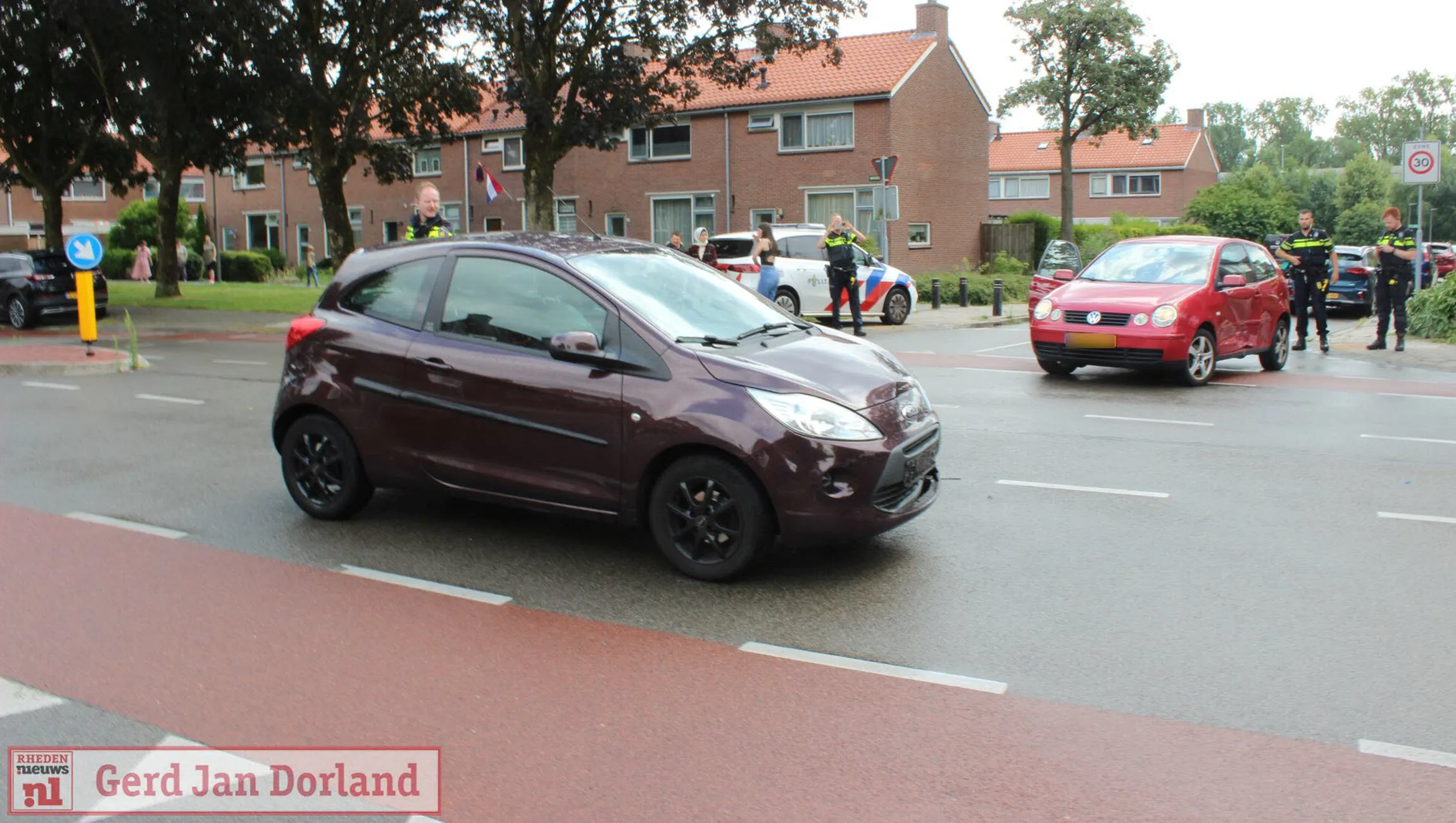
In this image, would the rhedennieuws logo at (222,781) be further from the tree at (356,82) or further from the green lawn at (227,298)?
the green lawn at (227,298)

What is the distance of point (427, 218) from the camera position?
11664mm

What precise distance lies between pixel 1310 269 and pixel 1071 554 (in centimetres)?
1262

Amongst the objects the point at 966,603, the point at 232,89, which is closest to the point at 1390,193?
the point at 232,89

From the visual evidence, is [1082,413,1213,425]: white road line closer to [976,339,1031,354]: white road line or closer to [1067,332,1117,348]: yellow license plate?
[1067,332,1117,348]: yellow license plate

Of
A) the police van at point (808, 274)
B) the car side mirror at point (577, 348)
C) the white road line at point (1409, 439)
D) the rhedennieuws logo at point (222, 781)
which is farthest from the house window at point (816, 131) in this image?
the rhedennieuws logo at point (222, 781)

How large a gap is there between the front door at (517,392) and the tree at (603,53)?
18568 mm

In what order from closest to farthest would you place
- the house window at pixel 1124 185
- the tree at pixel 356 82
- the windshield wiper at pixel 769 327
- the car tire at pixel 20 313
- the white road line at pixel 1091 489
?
the windshield wiper at pixel 769 327
the white road line at pixel 1091 489
the car tire at pixel 20 313
the tree at pixel 356 82
the house window at pixel 1124 185

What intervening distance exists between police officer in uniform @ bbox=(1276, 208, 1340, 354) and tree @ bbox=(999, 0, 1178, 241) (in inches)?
1064

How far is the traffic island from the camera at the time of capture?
15.4 m

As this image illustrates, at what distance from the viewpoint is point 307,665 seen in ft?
15.6

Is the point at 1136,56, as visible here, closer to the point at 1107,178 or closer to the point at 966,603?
the point at 1107,178

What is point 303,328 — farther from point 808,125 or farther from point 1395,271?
point 808,125

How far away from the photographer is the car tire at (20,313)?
80.1 ft

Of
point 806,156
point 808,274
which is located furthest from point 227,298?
point 806,156
